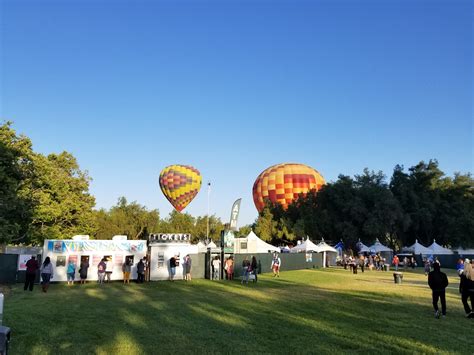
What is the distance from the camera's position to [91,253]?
25.8 metres

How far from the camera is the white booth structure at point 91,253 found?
24625 mm

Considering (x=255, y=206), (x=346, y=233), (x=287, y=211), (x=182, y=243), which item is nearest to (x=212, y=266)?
(x=182, y=243)

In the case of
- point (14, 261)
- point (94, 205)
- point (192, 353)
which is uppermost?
point (94, 205)

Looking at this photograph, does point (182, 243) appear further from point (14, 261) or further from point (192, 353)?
point (192, 353)

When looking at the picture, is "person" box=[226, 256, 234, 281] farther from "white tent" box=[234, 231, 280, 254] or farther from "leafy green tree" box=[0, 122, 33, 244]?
"leafy green tree" box=[0, 122, 33, 244]

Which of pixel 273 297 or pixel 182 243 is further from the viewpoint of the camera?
pixel 182 243

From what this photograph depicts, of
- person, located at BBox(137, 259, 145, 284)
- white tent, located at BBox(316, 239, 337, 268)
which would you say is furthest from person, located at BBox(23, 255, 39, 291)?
white tent, located at BBox(316, 239, 337, 268)

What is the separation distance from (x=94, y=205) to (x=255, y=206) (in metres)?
41.5

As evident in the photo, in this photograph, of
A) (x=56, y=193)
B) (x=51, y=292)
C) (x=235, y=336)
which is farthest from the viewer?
(x=56, y=193)

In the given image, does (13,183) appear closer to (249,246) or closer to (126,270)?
(126,270)

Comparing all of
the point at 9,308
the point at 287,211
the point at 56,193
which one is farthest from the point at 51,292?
the point at 287,211

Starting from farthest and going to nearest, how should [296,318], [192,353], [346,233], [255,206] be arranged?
[255,206]
[346,233]
[296,318]
[192,353]

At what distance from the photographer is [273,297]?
1831 centimetres

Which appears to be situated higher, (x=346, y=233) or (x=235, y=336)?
(x=346, y=233)
